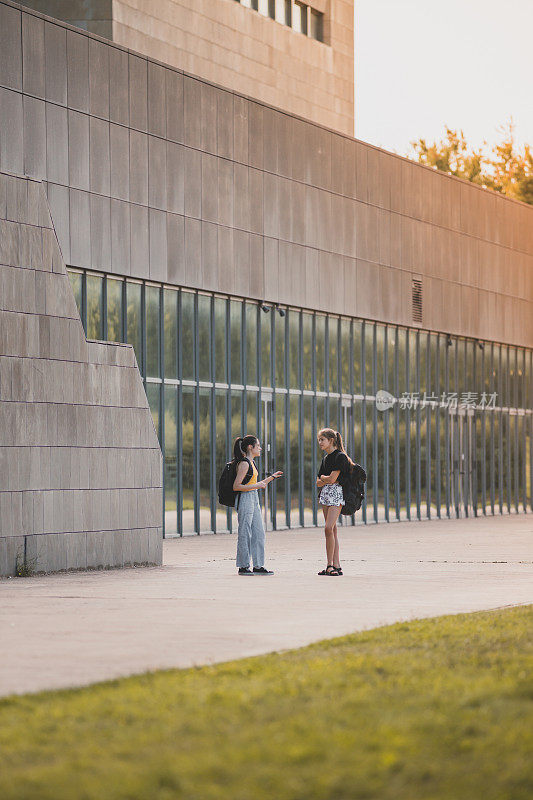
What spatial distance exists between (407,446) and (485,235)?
26.2ft

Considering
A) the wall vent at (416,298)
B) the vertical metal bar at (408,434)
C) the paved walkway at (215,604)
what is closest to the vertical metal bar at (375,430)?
the vertical metal bar at (408,434)

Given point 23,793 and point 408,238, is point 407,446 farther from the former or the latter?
point 23,793

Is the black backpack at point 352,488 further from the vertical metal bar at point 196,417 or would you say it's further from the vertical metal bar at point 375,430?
the vertical metal bar at point 375,430

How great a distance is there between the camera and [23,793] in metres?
5.77

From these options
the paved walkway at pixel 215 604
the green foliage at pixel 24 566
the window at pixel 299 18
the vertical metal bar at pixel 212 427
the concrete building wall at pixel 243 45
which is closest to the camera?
the paved walkway at pixel 215 604

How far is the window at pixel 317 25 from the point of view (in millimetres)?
45625

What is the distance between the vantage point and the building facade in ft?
89.9

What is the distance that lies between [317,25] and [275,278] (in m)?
15.5

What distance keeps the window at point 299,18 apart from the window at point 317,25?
419 millimetres

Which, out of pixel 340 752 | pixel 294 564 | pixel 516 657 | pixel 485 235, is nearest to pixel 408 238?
pixel 485 235

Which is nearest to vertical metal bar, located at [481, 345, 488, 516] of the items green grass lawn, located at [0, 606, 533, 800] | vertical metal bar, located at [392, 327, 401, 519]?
vertical metal bar, located at [392, 327, 401, 519]

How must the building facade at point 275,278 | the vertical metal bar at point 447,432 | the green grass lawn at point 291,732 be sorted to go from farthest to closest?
the vertical metal bar at point 447,432, the building facade at point 275,278, the green grass lawn at point 291,732

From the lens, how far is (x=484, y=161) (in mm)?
92125

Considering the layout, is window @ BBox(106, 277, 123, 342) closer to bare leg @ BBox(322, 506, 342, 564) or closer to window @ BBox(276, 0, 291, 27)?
bare leg @ BBox(322, 506, 342, 564)
